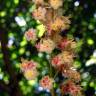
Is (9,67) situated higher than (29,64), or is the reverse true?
(29,64)

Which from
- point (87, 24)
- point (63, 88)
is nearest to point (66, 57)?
point (63, 88)

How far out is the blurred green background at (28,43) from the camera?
169 inches

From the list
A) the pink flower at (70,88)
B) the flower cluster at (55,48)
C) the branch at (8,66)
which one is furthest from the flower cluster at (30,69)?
the branch at (8,66)

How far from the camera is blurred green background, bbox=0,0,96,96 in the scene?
430 cm

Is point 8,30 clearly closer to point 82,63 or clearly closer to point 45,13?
point 82,63

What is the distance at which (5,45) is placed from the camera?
14.1 feet

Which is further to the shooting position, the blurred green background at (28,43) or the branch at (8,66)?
the blurred green background at (28,43)

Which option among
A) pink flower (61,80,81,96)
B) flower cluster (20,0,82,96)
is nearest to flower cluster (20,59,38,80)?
flower cluster (20,0,82,96)

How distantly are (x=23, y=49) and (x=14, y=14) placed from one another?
1.34 ft

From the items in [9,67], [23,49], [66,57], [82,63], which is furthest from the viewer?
[23,49]

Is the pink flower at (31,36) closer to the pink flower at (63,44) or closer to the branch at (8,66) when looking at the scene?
the pink flower at (63,44)

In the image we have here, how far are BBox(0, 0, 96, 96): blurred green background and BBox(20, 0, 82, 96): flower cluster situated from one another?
99.9 inches

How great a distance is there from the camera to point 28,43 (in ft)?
15.5

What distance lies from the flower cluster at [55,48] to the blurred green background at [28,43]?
8.32 feet
